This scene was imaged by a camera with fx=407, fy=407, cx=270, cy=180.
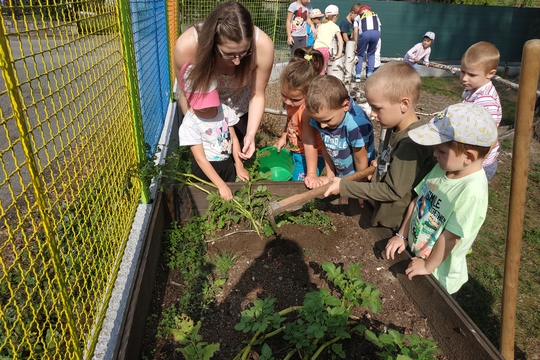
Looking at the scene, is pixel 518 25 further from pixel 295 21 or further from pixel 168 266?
pixel 168 266

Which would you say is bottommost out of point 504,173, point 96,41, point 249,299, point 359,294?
point 504,173

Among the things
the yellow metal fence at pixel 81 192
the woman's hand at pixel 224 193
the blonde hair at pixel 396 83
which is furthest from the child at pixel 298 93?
the yellow metal fence at pixel 81 192

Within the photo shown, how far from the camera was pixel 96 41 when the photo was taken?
2102mm

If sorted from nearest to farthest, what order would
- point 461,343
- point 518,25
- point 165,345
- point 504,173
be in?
1. point 461,343
2. point 165,345
3. point 504,173
4. point 518,25

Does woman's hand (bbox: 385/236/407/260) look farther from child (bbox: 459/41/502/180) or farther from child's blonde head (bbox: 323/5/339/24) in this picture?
child's blonde head (bbox: 323/5/339/24)

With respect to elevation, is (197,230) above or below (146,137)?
below

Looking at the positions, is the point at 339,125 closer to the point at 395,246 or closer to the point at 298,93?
the point at 298,93

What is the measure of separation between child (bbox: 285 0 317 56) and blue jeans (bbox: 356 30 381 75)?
1.34m

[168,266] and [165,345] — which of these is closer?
[165,345]

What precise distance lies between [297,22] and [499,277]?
718cm

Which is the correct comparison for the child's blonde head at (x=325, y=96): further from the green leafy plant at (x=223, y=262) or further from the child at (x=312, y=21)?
the child at (x=312, y=21)

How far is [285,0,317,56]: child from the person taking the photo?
8.70 metres

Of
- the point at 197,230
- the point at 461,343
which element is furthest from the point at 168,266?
the point at 461,343

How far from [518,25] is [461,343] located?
1703cm
